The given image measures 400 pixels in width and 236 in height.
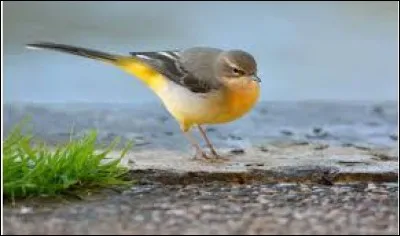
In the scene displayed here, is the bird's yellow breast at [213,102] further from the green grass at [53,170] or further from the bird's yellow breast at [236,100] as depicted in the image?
the green grass at [53,170]

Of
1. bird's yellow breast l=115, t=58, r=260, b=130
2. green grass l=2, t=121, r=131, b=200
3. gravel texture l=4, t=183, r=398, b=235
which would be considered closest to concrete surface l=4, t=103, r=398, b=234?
gravel texture l=4, t=183, r=398, b=235

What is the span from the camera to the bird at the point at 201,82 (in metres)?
6.44

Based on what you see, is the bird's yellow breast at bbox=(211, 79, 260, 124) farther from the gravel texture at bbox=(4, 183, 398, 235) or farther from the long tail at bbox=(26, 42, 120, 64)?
the gravel texture at bbox=(4, 183, 398, 235)

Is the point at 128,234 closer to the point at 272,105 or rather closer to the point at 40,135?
the point at 40,135

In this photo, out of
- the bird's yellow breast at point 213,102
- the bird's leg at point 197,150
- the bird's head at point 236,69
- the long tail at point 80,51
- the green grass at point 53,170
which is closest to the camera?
the green grass at point 53,170

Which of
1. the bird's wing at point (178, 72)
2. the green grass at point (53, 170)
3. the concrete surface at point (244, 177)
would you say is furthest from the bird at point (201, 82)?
the green grass at point (53, 170)

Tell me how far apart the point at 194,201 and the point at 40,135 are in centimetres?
247

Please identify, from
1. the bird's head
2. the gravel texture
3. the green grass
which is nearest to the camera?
the gravel texture

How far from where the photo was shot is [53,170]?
5117 millimetres

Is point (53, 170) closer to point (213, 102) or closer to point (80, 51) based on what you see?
point (213, 102)

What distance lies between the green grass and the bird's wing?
1193 millimetres

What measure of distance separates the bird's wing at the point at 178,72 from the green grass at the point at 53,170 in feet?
3.91

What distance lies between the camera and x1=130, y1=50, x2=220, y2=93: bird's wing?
6.52 metres

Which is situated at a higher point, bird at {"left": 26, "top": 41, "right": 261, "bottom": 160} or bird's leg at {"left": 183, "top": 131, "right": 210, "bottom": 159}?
bird at {"left": 26, "top": 41, "right": 261, "bottom": 160}
